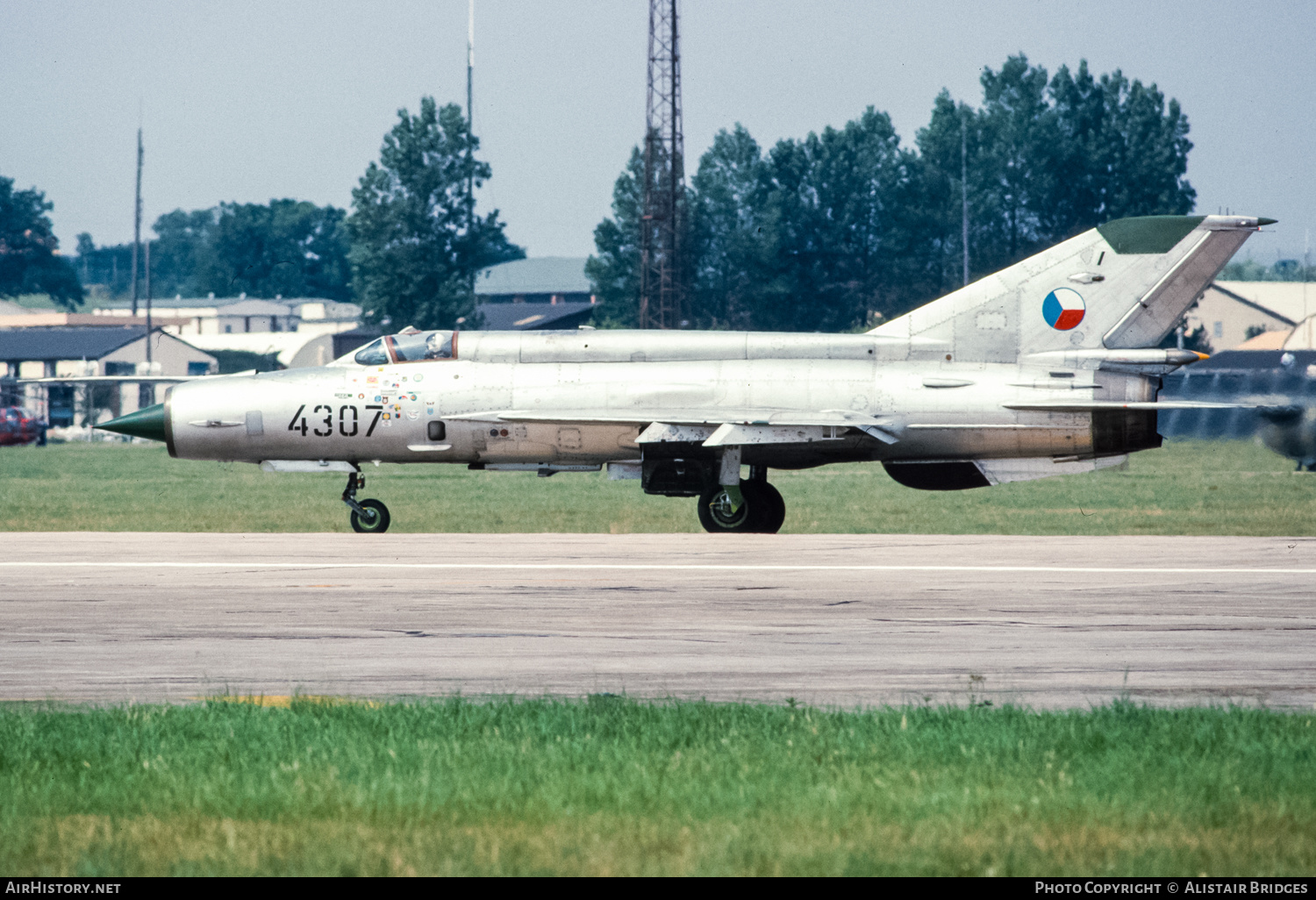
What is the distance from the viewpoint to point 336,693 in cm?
875

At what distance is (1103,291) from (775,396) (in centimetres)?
435

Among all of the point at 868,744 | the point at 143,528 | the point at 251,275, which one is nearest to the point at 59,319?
the point at 251,275

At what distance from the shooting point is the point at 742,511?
19.3 meters

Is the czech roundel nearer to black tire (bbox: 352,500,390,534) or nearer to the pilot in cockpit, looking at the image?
the pilot in cockpit

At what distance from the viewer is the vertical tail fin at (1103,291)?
61.9ft

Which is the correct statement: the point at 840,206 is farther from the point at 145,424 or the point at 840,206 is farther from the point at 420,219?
the point at 145,424

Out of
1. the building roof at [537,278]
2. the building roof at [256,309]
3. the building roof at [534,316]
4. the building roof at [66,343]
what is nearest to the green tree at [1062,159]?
the building roof at [534,316]

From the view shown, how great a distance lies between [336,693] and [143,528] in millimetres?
13937

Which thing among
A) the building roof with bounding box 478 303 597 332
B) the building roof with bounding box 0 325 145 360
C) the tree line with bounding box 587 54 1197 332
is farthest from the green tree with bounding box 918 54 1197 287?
the building roof with bounding box 0 325 145 360

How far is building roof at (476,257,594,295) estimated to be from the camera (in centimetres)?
13338

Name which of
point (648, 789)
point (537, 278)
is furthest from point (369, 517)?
point (537, 278)

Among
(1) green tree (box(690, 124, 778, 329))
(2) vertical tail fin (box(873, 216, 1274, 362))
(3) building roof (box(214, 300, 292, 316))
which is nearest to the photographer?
(2) vertical tail fin (box(873, 216, 1274, 362))

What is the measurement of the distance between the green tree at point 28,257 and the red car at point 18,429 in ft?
304
